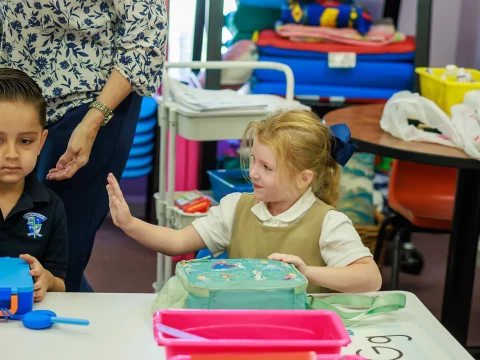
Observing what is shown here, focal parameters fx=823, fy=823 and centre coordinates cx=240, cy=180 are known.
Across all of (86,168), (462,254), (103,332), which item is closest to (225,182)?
(462,254)

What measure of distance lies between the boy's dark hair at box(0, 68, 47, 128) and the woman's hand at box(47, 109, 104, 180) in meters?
0.20

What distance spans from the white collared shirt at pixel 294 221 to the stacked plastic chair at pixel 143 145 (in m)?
2.19

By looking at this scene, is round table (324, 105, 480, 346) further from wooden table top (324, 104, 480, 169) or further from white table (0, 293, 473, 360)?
white table (0, 293, 473, 360)

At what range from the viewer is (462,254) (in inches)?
102

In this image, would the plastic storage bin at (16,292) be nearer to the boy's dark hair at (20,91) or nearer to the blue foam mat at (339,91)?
the boy's dark hair at (20,91)

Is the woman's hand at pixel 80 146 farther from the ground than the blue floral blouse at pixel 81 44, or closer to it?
closer to it

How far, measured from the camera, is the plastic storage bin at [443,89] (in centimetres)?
255

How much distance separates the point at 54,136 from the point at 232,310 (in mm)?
952

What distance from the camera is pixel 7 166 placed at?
1548 mm

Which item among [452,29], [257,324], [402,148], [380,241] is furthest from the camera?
[452,29]

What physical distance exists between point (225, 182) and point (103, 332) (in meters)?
1.61

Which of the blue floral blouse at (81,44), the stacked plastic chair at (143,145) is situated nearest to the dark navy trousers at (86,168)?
the blue floral blouse at (81,44)

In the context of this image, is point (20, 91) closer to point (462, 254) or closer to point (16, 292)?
point (16, 292)

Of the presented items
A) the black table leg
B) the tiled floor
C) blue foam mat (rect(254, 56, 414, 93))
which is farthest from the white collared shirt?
blue foam mat (rect(254, 56, 414, 93))
